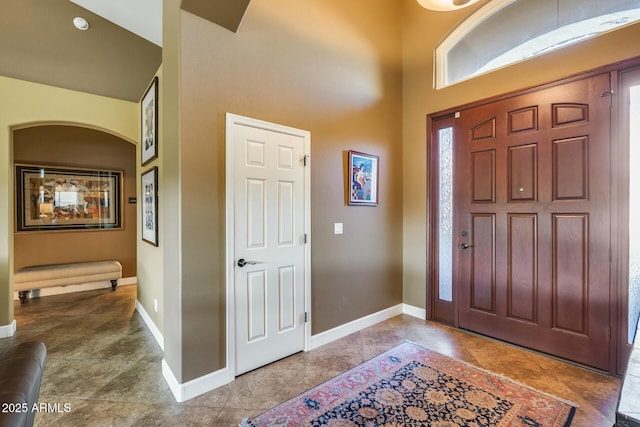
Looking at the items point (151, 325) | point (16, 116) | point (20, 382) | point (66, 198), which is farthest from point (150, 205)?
point (66, 198)

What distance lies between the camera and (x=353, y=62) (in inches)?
128

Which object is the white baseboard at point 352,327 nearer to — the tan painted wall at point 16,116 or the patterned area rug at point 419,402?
the patterned area rug at point 419,402

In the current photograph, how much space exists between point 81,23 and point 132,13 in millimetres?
592

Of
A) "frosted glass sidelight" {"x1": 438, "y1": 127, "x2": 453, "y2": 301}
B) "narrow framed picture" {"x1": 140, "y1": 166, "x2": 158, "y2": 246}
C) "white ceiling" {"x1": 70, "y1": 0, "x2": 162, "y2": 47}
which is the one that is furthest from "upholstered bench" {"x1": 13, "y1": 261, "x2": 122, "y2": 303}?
"frosted glass sidelight" {"x1": 438, "y1": 127, "x2": 453, "y2": 301}

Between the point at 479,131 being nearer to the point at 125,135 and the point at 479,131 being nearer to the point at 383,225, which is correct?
the point at 383,225

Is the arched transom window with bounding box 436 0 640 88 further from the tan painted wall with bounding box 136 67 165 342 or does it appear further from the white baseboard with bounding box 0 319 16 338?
the white baseboard with bounding box 0 319 16 338

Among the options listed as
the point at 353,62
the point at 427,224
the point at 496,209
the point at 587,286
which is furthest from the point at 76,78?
the point at 587,286

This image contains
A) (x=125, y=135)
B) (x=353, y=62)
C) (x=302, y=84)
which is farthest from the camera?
(x=125, y=135)

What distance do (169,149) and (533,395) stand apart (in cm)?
331

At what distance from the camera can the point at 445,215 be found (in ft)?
11.3

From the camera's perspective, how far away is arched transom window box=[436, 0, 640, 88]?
2.50 m

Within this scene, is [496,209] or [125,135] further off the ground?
[125,135]

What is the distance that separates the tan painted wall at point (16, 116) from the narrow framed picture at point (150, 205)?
1.08 m

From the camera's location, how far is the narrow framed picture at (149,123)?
2998 millimetres
